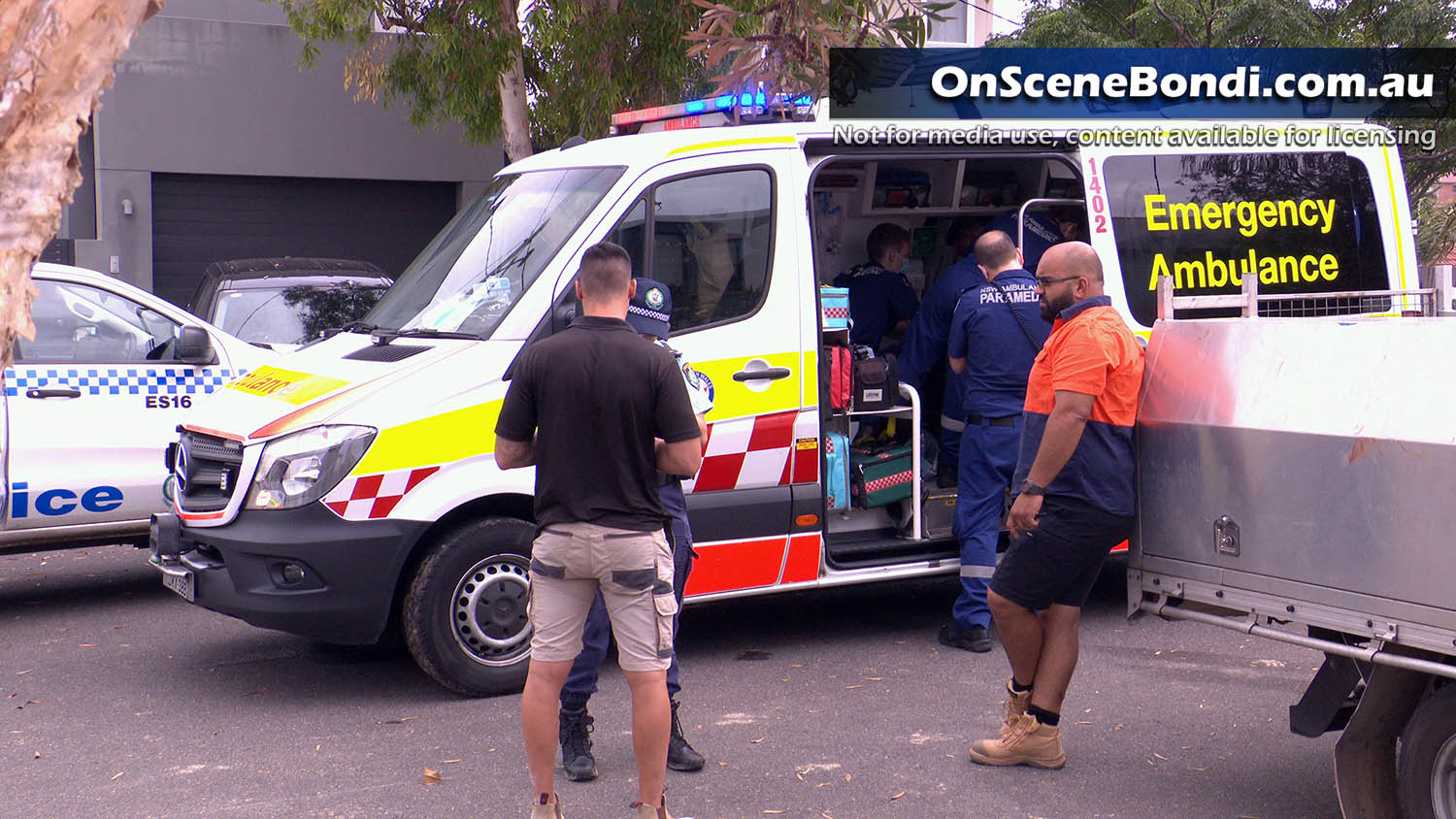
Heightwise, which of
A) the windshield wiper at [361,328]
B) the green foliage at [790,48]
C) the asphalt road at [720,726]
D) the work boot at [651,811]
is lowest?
the asphalt road at [720,726]

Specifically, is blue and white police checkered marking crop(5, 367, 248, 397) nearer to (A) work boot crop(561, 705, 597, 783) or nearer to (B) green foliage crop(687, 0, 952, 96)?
(B) green foliage crop(687, 0, 952, 96)

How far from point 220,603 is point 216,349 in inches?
92.5

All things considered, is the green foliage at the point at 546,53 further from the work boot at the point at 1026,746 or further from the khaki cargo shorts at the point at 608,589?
the khaki cargo shorts at the point at 608,589

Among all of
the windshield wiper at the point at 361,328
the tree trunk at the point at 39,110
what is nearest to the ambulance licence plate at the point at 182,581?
the windshield wiper at the point at 361,328

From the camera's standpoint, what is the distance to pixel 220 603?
18.0 ft

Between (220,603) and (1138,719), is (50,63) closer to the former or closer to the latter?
(220,603)

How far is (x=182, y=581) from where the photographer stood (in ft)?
18.6

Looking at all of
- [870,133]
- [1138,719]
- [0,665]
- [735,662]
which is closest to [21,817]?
[0,665]

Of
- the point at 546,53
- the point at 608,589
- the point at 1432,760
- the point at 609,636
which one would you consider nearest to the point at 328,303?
the point at 546,53

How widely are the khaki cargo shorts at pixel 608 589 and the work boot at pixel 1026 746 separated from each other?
1365 mm

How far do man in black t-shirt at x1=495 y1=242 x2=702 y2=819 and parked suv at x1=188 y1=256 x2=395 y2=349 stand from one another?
6.30 metres

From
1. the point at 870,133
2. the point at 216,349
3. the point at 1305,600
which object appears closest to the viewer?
the point at 1305,600

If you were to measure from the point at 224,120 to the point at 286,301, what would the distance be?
7.62 m

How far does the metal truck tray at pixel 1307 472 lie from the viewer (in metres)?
3.60
